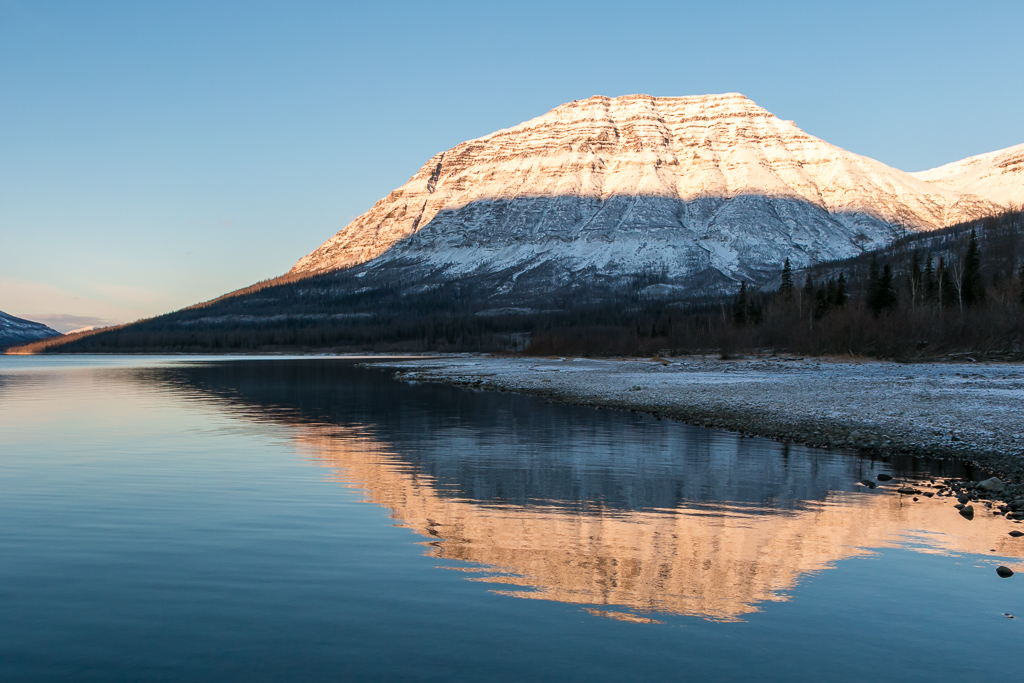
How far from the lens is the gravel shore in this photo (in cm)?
2594

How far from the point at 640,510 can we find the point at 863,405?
2326 centimetres

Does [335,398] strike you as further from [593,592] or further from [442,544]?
[593,592]

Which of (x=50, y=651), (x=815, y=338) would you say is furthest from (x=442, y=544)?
(x=815, y=338)

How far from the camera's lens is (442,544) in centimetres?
1454

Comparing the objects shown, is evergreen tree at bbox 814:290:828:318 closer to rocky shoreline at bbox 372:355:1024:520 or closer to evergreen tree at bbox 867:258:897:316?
evergreen tree at bbox 867:258:897:316

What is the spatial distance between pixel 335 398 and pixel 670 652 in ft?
163

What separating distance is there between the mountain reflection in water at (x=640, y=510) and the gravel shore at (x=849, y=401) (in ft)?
6.83

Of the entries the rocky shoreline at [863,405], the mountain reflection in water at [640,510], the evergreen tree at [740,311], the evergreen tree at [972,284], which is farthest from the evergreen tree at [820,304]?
the mountain reflection in water at [640,510]

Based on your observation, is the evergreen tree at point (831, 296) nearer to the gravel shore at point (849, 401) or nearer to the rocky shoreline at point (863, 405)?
the gravel shore at point (849, 401)

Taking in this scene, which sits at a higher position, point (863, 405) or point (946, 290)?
point (946, 290)

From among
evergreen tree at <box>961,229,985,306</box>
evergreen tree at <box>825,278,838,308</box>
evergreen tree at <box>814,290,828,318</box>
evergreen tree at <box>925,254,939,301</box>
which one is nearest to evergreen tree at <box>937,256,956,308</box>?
evergreen tree at <box>925,254,939,301</box>

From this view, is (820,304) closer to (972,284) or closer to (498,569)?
(972,284)

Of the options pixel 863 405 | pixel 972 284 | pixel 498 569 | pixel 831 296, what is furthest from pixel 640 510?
pixel 831 296

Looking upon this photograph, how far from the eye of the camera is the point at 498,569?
1289cm
